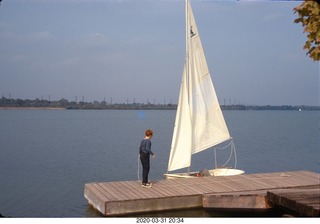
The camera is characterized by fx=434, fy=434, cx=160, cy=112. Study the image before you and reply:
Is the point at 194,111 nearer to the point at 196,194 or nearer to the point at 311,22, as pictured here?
the point at 196,194

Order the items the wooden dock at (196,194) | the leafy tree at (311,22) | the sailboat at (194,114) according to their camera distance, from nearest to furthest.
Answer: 1. the leafy tree at (311,22)
2. the wooden dock at (196,194)
3. the sailboat at (194,114)

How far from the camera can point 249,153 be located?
32.4 meters

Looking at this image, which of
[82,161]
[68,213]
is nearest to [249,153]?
[82,161]

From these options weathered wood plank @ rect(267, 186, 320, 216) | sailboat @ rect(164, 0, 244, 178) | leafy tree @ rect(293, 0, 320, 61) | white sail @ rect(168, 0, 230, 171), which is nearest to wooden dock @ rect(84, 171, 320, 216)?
weathered wood plank @ rect(267, 186, 320, 216)

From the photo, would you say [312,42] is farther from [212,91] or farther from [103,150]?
[103,150]

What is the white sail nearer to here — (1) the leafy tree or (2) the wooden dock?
(2) the wooden dock

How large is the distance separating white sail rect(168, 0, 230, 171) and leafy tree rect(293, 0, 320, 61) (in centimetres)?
797

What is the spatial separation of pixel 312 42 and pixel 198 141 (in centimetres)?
878

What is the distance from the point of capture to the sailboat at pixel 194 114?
13836 millimetres

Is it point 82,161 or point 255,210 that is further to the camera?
point 82,161

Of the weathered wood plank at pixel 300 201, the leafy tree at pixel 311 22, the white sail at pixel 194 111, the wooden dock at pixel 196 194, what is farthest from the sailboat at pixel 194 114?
the leafy tree at pixel 311 22

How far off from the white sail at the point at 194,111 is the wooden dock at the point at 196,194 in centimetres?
106

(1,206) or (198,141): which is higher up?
(198,141)

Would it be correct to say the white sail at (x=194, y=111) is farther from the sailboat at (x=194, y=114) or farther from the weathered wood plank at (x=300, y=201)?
the weathered wood plank at (x=300, y=201)
